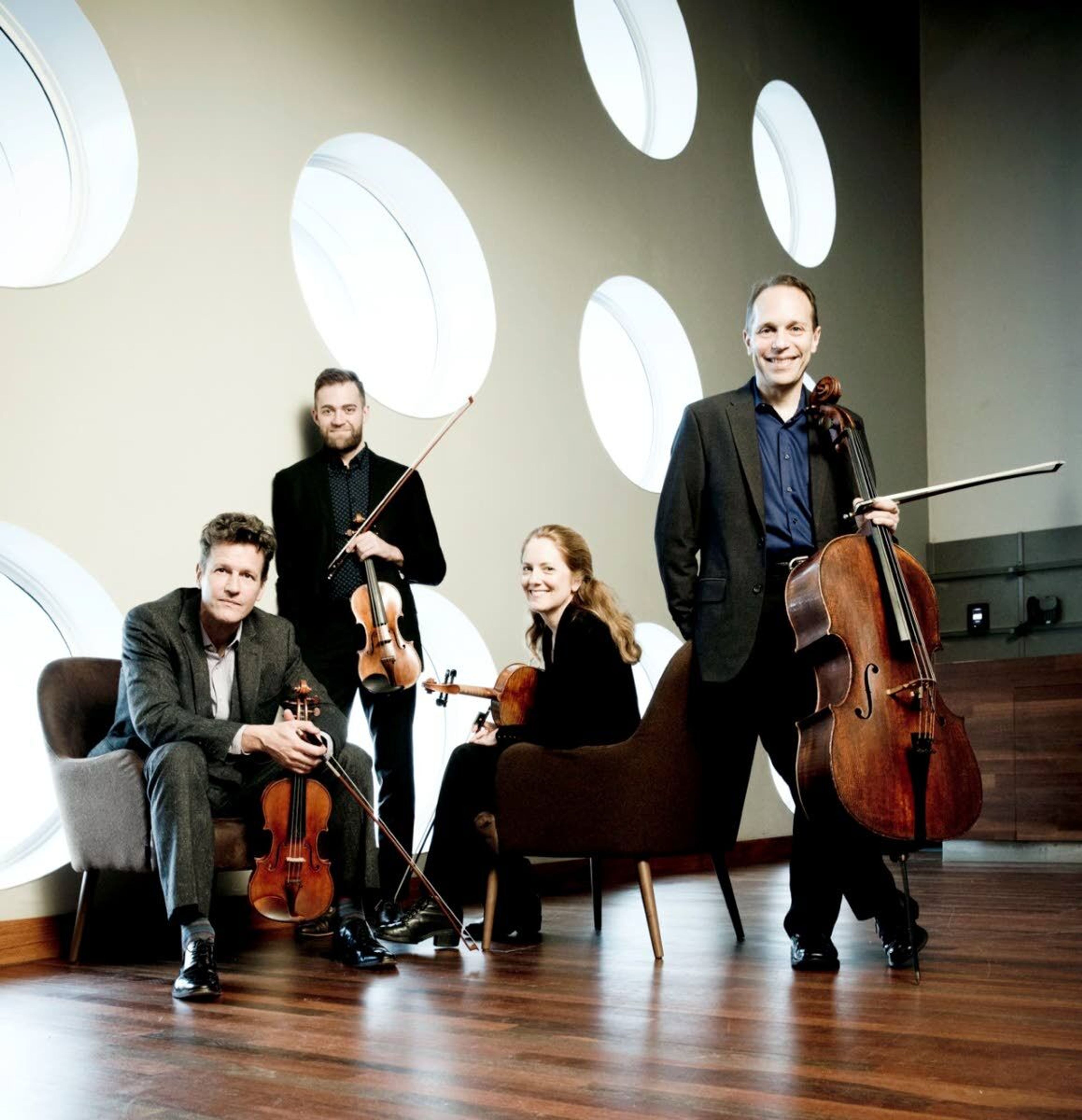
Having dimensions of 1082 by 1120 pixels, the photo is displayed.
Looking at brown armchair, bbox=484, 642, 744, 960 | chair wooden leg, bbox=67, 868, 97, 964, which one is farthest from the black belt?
chair wooden leg, bbox=67, 868, 97, 964

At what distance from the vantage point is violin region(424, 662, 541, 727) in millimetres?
3123

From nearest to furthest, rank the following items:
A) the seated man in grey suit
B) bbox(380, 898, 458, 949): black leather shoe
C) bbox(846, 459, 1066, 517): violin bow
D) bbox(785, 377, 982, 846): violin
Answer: bbox(785, 377, 982, 846): violin → bbox(846, 459, 1066, 517): violin bow → the seated man in grey suit → bbox(380, 898, 458, 949): black leather shoe

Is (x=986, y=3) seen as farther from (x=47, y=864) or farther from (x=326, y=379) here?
(x=47, y=864)

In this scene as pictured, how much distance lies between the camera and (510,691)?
3139 millimetres

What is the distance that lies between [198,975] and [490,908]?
80 cm

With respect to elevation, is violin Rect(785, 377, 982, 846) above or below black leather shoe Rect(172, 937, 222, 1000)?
above

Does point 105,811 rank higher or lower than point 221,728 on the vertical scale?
lower

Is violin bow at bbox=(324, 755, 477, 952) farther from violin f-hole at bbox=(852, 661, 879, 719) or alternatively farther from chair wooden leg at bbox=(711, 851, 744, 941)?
violin f-hole at bbox=(852, 661, 879, 719)

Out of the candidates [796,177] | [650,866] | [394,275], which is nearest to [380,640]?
[650,866]

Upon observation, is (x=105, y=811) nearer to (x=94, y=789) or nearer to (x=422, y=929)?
(x=94, y=789)

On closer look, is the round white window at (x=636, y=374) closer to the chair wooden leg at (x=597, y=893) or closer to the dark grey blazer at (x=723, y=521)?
the chair wooden leg at (x=597, y=893)

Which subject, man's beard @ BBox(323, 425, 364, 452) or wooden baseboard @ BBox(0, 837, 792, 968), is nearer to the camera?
wooden baseboard @ BBox(0, 837, 792, 968)

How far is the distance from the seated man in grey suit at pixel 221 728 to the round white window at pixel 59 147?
95 centimetres

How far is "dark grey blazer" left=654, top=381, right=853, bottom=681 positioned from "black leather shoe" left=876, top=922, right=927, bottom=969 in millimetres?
599
